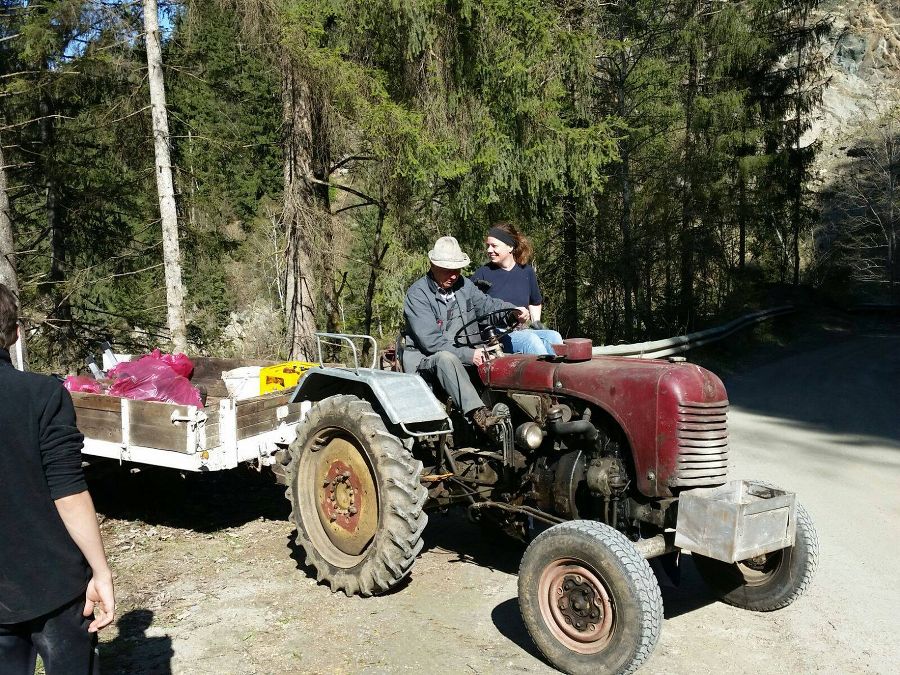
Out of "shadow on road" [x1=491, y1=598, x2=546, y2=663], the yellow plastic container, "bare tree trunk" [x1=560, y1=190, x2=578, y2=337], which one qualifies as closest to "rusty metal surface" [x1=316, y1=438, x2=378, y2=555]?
"shadow on road" [x1=491, y1=598, x2=546, y2=663]

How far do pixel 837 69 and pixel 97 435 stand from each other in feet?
257

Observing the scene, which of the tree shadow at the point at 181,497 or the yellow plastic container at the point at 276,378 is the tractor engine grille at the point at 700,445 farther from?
the yellow plastic container at the point at 276,378

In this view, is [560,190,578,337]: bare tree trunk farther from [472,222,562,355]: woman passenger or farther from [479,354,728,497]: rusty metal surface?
[479,354,728,497]: rusty metal surface

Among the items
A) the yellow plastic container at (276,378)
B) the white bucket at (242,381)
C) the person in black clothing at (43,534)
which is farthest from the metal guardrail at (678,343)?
the person in black clothing at (43,534)

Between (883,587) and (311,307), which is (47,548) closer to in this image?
(883,587)

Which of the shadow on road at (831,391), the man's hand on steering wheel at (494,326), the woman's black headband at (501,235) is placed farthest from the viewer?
the shadow on road at (831,391)

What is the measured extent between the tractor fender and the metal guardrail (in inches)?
169

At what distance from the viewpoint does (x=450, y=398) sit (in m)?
5.21

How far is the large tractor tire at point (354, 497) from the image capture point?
4.75m

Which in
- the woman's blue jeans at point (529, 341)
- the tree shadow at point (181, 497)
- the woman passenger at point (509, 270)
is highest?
the woman passenger at point (509, 270)

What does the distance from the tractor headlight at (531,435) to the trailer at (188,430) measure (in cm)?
207

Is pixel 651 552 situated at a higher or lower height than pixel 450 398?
lower

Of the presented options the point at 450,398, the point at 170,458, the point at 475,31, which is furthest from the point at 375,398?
the point at 475,31

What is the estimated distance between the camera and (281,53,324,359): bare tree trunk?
39.3 feet
